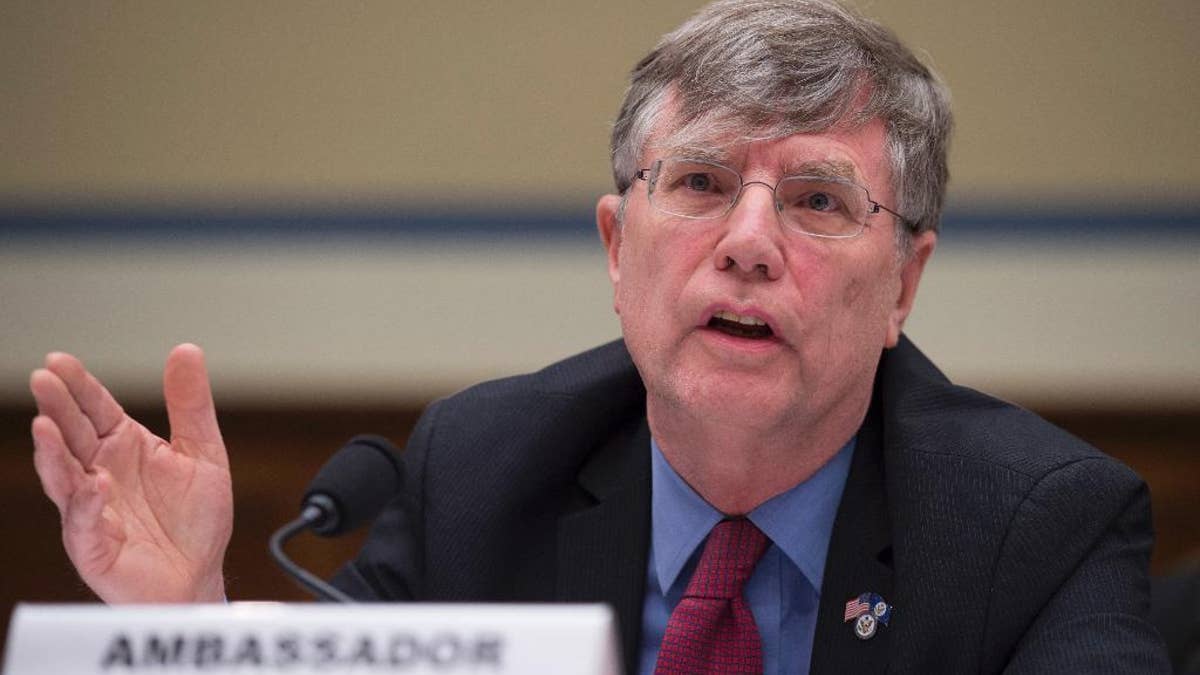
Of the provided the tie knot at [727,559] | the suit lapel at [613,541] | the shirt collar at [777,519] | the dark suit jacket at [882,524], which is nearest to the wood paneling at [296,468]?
the dark suit jacket at [882,524]

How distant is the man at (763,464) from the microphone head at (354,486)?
0.15m

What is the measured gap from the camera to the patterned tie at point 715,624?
81.7 inches

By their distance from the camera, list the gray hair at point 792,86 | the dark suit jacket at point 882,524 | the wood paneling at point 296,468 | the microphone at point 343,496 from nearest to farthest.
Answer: the microphone at point 343,496
the dark suit jacket at point 882,524
the gray hair at point 792,86
the wood paneling at point 296,468

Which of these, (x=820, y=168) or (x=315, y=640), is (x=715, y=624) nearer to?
(x=820, y=168)

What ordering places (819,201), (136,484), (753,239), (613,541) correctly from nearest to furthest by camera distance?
(136,484)
(753,239)
(819,201)
(613,541)

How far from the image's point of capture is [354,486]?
6.42 feet

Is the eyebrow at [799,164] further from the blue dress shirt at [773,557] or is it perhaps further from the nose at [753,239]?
the blue dress shirt at [773,557]

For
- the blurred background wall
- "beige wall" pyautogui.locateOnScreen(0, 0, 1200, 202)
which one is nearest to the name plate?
the blurred background wall

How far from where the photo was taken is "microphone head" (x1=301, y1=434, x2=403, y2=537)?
6.33 feet

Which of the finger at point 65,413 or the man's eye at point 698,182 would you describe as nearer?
the finger at point 65,413

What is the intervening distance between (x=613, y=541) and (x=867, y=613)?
1.45 ft

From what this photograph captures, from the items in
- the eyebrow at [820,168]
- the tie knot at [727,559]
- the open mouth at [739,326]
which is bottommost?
the tie knot at [727,559]

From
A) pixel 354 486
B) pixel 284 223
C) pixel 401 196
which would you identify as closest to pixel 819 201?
pixel 354 486

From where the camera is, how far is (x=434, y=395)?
451cm
